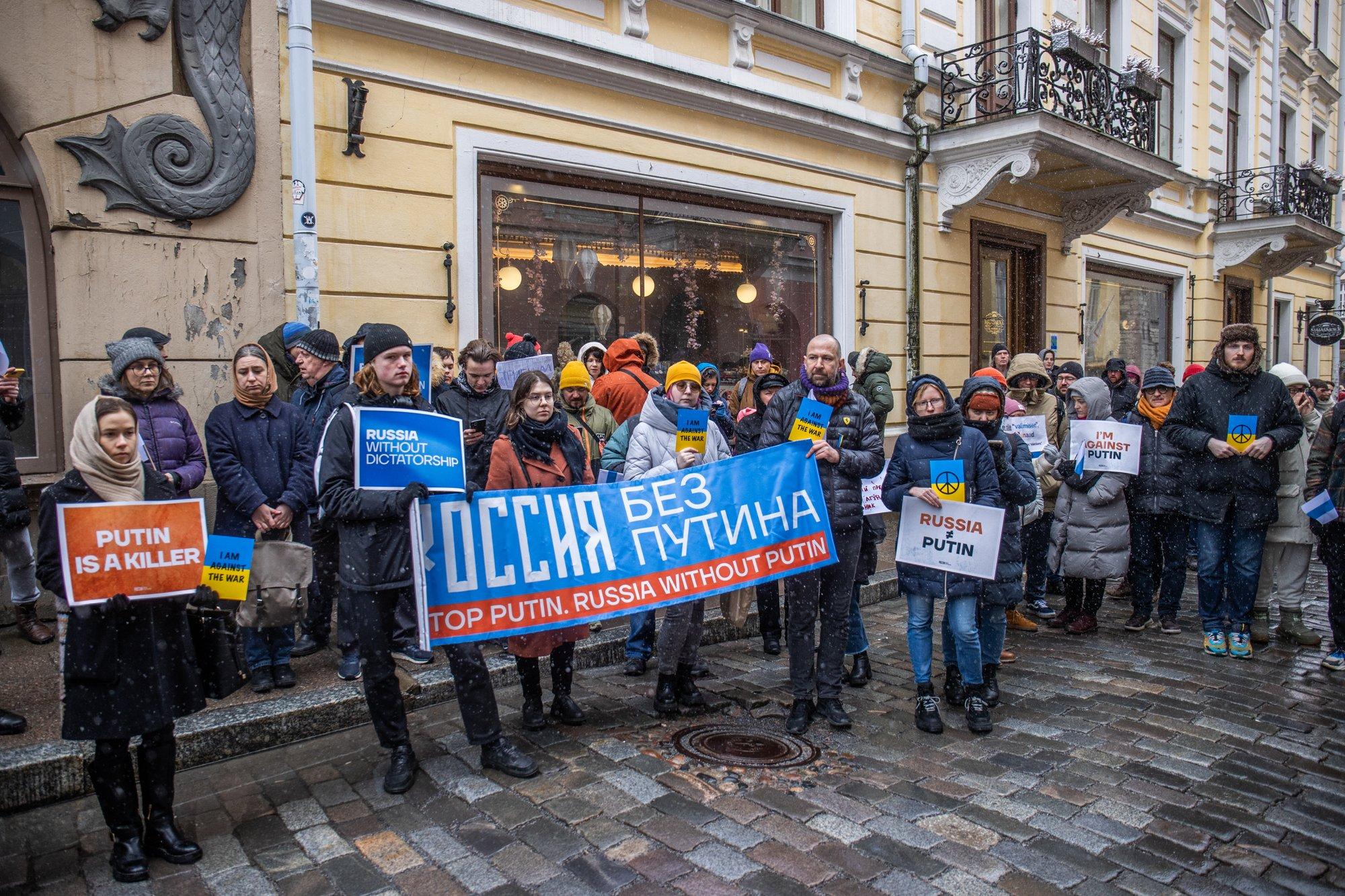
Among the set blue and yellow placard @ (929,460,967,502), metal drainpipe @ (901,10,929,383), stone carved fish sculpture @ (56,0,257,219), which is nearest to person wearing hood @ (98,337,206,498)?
stone carved fish sculpture @ (56,0,257,219)

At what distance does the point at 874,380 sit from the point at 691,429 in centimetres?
438

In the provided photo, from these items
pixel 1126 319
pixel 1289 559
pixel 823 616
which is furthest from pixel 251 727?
pixel 1126 319

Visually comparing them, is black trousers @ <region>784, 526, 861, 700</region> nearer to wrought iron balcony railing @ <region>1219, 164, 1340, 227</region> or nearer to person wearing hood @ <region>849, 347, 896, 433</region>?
person wearing hood @ <region>849, 347, 896, 433</region>

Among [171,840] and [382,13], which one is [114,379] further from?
[382,13]

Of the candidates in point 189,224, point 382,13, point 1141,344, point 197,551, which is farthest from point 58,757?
point 1141,344

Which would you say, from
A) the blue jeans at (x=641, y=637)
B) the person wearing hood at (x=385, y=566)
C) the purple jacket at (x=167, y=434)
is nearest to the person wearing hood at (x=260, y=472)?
the purple jacket at (x=167, y=434)

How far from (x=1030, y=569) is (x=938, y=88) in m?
7.57

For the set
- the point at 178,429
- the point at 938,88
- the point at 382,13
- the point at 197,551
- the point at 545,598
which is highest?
→ the point at 938,88

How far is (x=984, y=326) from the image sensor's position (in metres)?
13.2

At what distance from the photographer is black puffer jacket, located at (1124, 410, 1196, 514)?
21.2 ft

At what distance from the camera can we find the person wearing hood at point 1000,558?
195 inches

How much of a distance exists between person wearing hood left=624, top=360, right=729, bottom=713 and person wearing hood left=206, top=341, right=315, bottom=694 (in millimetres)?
1882

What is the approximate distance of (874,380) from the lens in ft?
28.7

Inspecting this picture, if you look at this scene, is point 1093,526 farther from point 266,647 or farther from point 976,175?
point 976,175
